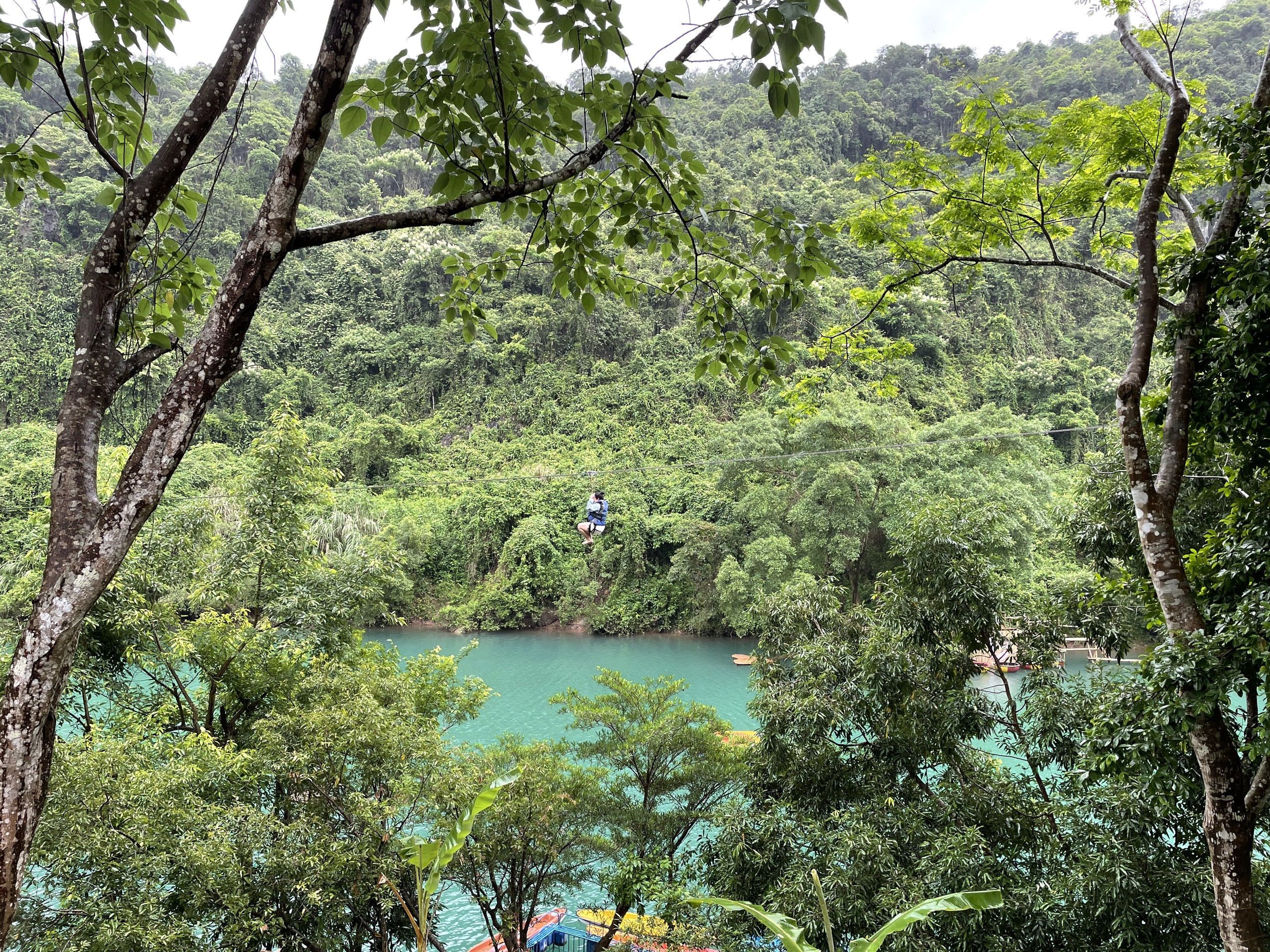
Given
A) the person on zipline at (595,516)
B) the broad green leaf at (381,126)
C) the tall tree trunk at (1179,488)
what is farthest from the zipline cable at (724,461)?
the broad green leaf at (381,126)

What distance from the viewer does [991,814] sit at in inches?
142

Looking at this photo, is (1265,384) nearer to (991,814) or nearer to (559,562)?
(991,814)

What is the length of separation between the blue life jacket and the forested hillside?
5.49 metres

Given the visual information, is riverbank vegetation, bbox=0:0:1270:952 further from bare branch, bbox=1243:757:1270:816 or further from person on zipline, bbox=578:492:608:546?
person on zipline, bbox=578:492:608:546

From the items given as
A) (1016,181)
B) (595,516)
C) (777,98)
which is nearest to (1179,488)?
(1016,181)

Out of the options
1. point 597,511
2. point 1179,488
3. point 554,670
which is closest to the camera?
point 1179,488

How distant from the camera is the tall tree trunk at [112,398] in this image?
98 centimetres

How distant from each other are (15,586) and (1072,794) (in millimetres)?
7012

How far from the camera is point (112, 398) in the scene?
1.24 meters

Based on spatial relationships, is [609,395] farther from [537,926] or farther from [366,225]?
[366,225]

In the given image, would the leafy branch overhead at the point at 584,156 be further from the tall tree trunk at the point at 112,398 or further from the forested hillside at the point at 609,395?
the forested hillside at the point at 609,395

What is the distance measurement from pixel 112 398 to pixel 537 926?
23.3 ft

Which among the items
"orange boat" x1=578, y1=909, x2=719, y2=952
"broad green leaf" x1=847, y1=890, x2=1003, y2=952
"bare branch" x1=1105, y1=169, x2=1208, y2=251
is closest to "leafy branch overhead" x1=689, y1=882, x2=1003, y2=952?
"broad green leaf" x1=847, y1=890, x2=1003, y2=952

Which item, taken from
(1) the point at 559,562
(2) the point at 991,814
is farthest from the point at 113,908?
(1) the point at 559,562
